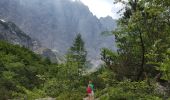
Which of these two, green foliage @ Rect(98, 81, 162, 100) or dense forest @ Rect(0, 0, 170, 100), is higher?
dense forest @ Rect(0, 0, 170, 100)

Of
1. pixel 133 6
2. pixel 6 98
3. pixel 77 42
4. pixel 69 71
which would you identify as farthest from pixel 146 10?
pixel 77 42

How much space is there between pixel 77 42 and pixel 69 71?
158 feet

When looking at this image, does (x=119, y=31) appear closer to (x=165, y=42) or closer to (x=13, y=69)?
(x=165, y=42)

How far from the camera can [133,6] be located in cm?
1808

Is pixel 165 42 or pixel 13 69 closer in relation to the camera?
pixel 165 42

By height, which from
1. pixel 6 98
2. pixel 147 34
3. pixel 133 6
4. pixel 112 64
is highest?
pixel 133 6

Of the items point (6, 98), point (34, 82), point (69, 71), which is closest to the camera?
point (6, 98)

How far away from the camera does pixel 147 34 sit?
1792 cm

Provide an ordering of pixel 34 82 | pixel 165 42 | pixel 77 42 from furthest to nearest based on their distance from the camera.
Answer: pixel 77 42 → pixel 34 82 → pixel 165 42

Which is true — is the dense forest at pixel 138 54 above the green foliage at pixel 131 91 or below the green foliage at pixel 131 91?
above

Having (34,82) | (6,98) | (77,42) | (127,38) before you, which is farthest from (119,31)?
(77,42)

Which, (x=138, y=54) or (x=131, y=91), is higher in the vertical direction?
(x=138, y=54)

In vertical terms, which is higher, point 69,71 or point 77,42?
point 77,42

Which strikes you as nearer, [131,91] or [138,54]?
[131,91]
